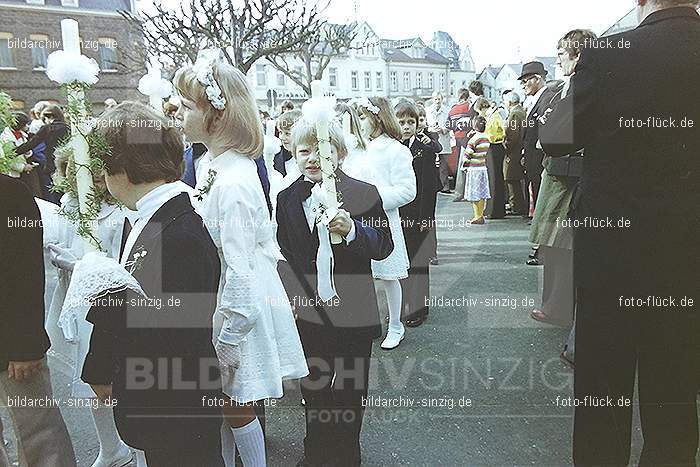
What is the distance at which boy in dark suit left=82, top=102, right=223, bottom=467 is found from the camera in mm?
1812

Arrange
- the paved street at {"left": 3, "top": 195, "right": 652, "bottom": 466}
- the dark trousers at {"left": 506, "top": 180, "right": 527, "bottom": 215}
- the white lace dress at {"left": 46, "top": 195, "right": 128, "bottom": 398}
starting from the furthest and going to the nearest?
the dark trousers at {"left": 506, "top": 180, "right": 527, "bottom": 215} → the paved street at {"left": 3, "top": 195, "right": 652, "bottom": 466} → the white lace dress at {"left": 46, "top": 195, "right": 128, "bottom": 398}

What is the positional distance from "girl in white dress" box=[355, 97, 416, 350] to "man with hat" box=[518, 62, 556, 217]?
1183 millimetres

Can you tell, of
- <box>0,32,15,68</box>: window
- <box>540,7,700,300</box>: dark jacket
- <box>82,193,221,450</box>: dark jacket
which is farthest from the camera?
<box>0,32,15,68</box>: window

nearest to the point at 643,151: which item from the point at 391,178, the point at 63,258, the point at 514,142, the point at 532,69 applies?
the point at 391,178

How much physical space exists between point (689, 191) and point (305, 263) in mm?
1599

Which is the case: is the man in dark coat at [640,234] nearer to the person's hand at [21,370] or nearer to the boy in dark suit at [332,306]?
the boy in dark suit at [332,306]

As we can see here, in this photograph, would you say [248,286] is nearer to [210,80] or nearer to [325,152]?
[325,152]

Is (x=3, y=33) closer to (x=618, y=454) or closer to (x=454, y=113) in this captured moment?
(x=454, y=113)

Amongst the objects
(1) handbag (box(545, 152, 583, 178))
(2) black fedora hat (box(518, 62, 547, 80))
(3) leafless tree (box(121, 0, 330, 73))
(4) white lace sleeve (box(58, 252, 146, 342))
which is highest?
(3) leafless tree (box(121, 0, 330, 73))

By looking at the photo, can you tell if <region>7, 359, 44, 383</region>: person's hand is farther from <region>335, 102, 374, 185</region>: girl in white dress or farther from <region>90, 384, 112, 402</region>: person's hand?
<region>335, 102, 374, 185</region>: girl in white dress

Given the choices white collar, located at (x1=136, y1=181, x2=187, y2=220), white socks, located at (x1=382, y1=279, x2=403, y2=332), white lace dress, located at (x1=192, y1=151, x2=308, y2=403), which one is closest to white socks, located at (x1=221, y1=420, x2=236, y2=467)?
white lace dress, located at (x1=192, y1=151, x2=308, y2=403)

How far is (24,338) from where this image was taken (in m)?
2.17

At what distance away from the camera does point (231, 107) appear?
2178 millimetres

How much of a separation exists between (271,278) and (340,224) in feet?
1.29
